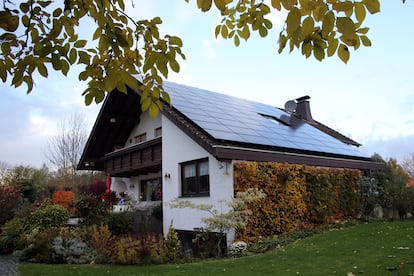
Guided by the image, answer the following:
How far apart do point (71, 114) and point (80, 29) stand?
105ft

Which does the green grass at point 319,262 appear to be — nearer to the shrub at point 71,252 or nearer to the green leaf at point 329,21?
the shrub at point 71,252

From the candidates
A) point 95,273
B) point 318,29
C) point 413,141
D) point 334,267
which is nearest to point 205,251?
point 95,273

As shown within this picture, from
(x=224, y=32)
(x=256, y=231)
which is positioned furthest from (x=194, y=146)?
(x=224, y=32)

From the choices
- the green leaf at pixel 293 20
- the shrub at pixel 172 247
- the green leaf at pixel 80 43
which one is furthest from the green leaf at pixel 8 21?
the shrub at pixel 172 247

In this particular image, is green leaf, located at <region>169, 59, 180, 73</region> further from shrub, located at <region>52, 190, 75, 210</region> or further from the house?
shrub, located at <region>52, 190, 75, 210</region>

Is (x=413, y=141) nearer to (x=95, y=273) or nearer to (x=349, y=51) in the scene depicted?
(x=95, y=273)

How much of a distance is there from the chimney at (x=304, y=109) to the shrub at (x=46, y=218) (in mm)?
13571

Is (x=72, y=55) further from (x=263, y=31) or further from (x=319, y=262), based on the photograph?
(x=319, y=262)

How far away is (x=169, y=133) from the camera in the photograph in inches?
565

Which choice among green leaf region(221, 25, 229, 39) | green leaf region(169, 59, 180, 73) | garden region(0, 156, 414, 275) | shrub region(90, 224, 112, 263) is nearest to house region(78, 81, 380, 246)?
garden region(0, 156, 414, 275)

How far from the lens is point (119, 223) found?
13234 millimetres

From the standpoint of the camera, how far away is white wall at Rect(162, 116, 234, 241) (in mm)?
11352

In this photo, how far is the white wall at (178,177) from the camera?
11.4 meters

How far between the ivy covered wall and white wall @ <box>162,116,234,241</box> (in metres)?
0.43
